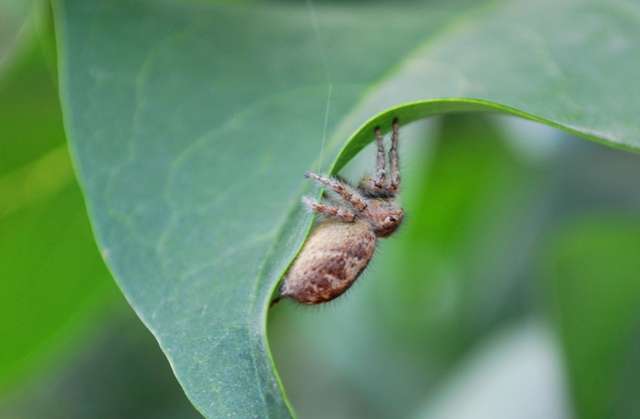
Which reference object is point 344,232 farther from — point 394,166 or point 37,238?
point 37,238

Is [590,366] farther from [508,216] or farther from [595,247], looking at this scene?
[508,216]

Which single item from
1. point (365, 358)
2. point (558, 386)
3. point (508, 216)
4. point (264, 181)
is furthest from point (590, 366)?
point (264, 181)

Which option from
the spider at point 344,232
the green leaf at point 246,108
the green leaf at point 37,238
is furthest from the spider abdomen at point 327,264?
the green leaf at point 37,238

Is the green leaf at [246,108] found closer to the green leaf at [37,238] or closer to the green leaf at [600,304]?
the green leaf at [37,238]

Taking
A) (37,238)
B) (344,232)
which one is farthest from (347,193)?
(37,238)

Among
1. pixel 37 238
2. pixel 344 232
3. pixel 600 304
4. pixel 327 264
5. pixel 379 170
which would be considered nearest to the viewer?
pixel 327 264
